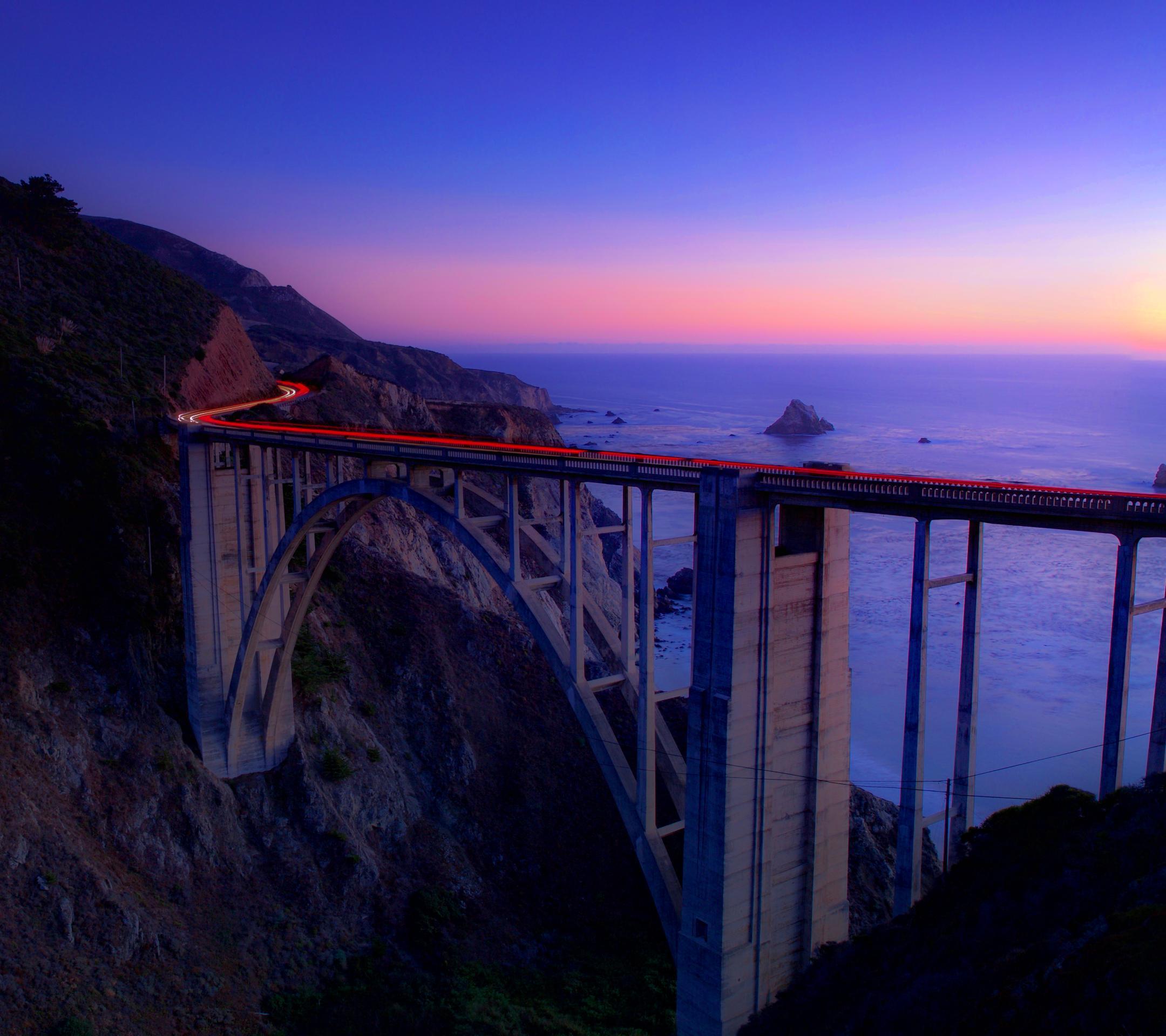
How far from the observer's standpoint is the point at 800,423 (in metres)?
107

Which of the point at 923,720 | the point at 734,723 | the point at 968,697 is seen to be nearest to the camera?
the point at 968,697

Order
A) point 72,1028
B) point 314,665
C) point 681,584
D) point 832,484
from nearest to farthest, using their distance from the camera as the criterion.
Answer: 1. point 832,484
2. point 72,1028
3. point 314,665
4. point 681,584

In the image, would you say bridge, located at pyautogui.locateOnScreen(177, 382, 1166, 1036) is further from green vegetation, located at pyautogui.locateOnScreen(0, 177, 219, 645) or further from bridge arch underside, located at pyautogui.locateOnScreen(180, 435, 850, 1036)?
green vegetation, located at pyautogui.locateOnScreen(0, 177, 219, 645)

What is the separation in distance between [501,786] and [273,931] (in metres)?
8.04

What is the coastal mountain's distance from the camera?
92.1m

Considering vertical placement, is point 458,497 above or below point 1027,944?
above

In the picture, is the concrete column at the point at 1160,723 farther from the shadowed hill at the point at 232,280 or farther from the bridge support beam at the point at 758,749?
the shadowed hill at the point at 232,280

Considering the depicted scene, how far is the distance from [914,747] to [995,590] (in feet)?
154

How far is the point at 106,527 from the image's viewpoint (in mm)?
25406

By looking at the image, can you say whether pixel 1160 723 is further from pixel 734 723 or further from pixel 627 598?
pixel 627 598

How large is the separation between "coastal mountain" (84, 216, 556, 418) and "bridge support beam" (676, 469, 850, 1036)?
7035 centimetres

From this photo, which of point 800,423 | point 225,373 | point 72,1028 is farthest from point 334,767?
point 800,423

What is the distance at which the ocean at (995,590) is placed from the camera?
34969mm

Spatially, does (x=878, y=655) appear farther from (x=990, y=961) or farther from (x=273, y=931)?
(x=990, y=961)
